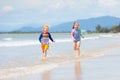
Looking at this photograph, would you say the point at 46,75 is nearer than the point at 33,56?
Yes

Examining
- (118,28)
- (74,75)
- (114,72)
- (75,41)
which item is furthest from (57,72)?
(118,28)

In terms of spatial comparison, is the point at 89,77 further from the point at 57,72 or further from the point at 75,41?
the point at 75,41

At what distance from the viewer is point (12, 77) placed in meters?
10.9

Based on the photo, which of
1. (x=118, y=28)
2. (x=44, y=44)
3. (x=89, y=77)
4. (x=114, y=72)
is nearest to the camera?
(x=89, y=77)

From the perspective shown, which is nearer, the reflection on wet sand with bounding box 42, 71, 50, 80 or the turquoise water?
the reflection on wet sand with bounding box 42, 71, 50, 80

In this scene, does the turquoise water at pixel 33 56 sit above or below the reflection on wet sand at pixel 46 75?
below

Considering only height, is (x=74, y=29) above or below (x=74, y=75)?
above

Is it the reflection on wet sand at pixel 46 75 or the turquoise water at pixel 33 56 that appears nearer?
the reflection on wet sand at pixel 46 75

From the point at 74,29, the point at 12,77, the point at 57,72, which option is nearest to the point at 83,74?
the point at 57,72

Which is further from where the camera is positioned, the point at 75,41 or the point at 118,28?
the point at 118,28

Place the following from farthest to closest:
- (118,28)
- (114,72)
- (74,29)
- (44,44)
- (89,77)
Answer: (118,28), (74,29), (44,44), (114,72), (89,77)

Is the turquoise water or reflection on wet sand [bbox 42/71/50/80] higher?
reflection on wet sand [bbox 42/71/50/80]

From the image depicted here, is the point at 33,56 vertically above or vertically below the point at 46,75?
below

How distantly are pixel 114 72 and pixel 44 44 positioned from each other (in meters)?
6.28
